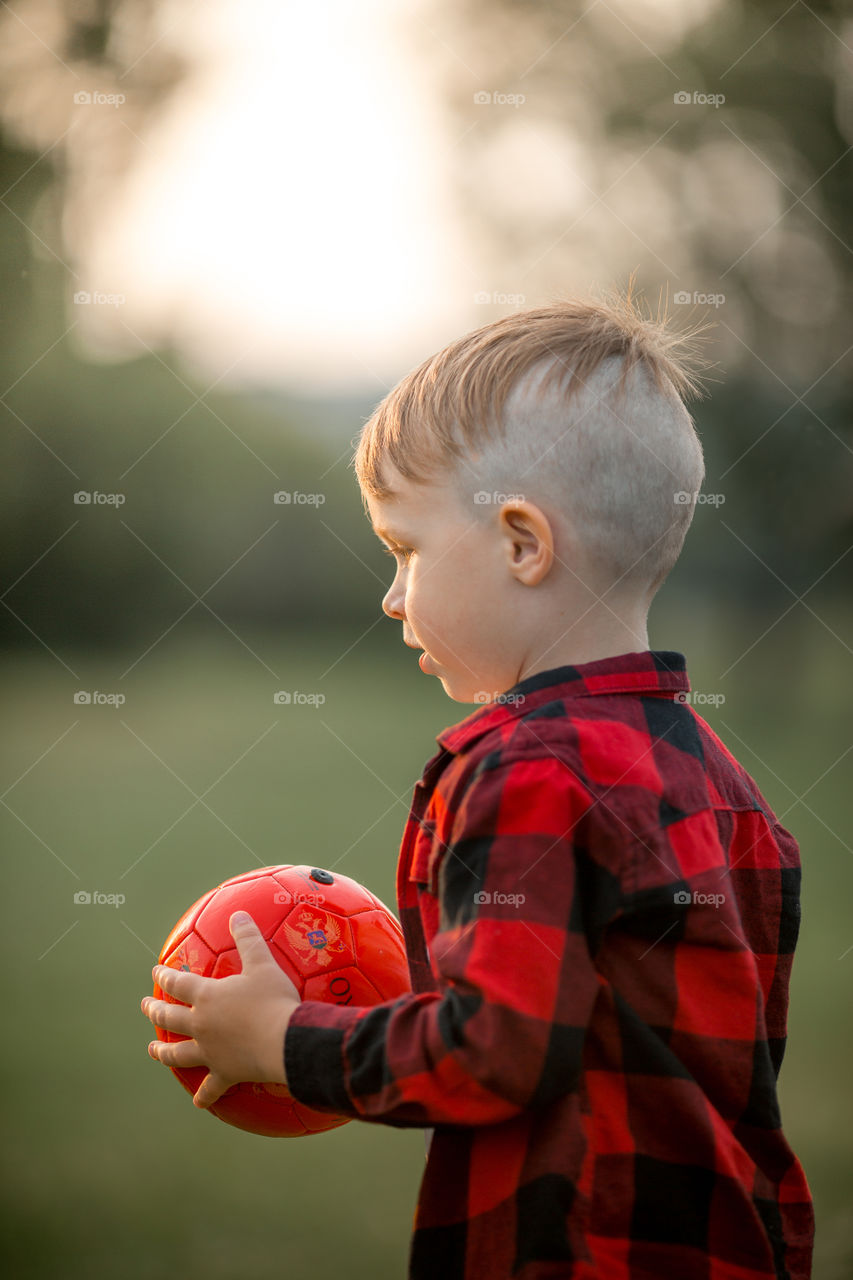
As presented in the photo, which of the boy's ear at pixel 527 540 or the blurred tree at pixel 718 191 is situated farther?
the blurred tree at pixel 718 191

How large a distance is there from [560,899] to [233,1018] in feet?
1.62

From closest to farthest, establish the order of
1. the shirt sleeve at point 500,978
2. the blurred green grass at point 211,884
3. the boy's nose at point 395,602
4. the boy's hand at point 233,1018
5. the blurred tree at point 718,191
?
1. the shirt sleeve at point 500,978
2. the boy's hand at point 233,1018
3. the boy's nose at point 395,602
4. the blurred green grass at point 211,884
5. the blurred tree at point 718,191

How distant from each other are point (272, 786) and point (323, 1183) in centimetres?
751

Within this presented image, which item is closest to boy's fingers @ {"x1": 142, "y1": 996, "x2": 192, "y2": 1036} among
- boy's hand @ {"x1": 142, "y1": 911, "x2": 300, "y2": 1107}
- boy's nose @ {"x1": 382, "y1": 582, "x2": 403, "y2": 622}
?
boy's hand @ {"x1": 142, "y1": 911, "x2": 300, "y2": 1107}

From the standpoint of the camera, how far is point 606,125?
13.2m

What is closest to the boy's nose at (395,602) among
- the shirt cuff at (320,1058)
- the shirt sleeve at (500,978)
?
the shirt sleeve at (500,978)

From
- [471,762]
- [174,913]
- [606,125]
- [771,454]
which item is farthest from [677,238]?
[471,762]

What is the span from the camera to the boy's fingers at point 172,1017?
1426 mm

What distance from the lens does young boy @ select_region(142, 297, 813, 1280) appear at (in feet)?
3.71

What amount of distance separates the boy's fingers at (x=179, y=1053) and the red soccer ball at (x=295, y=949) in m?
0.05

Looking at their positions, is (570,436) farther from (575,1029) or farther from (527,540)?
(575,1029)

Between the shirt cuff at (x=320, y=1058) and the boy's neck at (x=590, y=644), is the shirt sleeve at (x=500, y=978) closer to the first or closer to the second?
the shirt cuff at (x=320, y=1058)

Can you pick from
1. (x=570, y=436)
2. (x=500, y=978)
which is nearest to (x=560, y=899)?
(x=500, y=978)

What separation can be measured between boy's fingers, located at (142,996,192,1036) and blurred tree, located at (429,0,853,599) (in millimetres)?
10945
